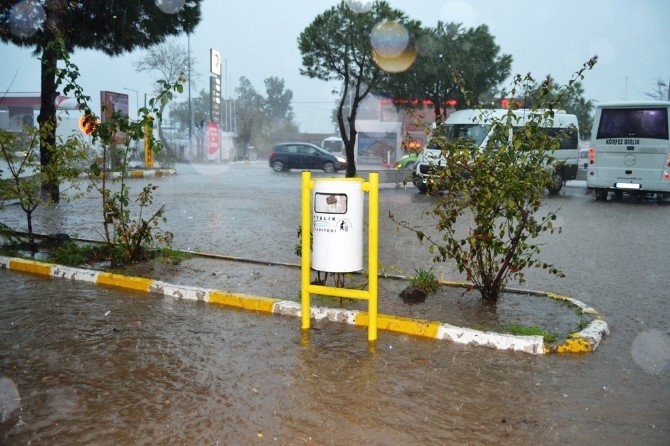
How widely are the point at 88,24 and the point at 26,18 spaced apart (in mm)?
1452

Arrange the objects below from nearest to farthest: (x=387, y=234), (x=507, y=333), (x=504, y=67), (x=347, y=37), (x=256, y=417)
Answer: (x=256, y=417) → (x=507, y=333) → (x=387, y=234) → (x=347, y=37) → (x=504, y=67)

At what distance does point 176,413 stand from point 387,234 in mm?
7358

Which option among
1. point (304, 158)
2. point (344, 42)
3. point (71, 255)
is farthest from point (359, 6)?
point (71, 255)

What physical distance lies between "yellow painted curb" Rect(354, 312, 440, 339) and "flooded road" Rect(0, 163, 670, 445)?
0.14m

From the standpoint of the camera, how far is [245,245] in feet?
29.0

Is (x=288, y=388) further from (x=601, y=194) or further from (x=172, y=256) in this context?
(x=601, y=194)

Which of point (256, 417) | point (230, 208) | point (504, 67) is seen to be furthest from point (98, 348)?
point (504, 67)

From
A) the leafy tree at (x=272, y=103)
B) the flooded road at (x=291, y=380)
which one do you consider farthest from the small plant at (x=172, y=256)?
the leafy tree at (x=272, y=103)

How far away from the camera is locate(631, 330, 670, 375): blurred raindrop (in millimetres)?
4117

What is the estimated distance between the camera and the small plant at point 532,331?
4.48 m

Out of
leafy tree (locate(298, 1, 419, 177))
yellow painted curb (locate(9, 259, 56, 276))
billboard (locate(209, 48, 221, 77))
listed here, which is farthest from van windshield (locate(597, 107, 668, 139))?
billboard (locate(209, 48, 221, 77))

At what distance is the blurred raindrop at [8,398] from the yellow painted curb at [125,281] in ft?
7.76

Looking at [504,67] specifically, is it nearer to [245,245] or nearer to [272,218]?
[272,218]

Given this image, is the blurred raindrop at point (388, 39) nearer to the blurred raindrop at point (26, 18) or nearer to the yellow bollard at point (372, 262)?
the blurred raindrop at point (26, 18)
